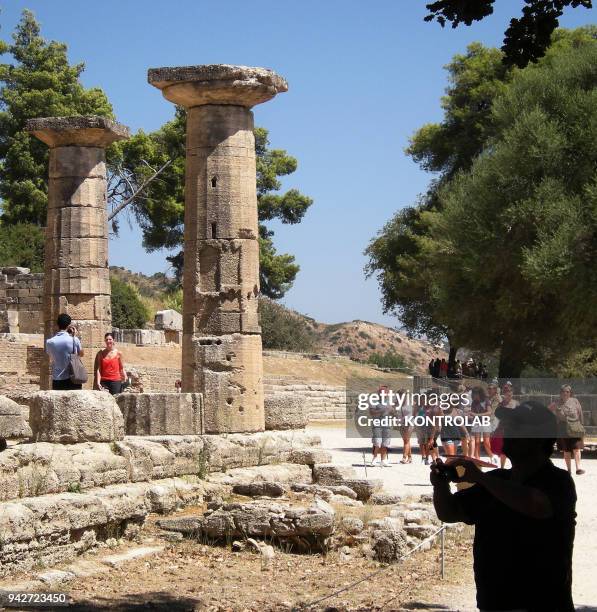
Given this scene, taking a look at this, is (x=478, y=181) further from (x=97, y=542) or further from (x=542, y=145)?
(x=97, y=542)

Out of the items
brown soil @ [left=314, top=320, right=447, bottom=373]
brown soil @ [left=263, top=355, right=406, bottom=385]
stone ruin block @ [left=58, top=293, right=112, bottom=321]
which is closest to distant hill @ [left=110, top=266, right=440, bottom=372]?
brown soil @ [left=314, top=320, right=447, bottom=373]

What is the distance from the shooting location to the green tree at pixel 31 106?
40.6 meters

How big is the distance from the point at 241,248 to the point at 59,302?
521 cm

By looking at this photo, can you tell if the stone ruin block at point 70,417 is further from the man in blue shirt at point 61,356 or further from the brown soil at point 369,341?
the brown soil at point 369,341

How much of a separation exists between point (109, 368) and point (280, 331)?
3435cm

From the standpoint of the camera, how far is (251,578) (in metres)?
9.39

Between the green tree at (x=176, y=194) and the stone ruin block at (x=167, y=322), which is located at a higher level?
the green tree at (x=176, y=194)

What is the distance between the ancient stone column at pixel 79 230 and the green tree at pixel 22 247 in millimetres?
19143

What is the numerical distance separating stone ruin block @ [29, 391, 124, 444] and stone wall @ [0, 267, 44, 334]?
2213cm

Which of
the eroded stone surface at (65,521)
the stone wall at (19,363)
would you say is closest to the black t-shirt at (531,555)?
the eroded stone surface at (65,521)

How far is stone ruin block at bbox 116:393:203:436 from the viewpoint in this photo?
12.8 metres

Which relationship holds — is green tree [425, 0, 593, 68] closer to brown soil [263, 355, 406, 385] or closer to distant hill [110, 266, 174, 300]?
brown soil [263, 355, 406, 385]

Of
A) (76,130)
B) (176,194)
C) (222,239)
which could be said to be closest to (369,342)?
(176,194)

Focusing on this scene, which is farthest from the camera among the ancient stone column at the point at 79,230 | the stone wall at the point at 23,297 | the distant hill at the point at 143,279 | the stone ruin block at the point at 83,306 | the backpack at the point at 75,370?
the distant hill at the point at 143,279
